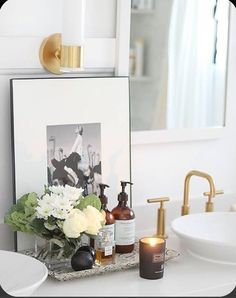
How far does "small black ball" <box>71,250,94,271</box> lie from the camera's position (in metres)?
1.93

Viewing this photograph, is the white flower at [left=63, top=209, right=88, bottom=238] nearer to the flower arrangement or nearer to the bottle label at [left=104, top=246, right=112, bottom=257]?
the flower arrangement

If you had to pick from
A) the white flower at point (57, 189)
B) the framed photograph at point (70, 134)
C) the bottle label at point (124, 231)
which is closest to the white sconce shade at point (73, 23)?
the framed photograph at point (70, 134)

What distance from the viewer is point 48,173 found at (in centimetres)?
212

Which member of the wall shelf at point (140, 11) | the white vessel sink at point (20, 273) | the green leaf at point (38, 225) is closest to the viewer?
the white vessel sink at point (20, 273)

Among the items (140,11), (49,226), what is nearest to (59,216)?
(49,226)

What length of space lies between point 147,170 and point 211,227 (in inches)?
10.7

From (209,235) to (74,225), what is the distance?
48 cm

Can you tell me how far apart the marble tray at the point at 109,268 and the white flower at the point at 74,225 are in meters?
0.09

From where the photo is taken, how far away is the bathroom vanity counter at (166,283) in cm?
187

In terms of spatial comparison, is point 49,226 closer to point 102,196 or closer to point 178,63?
point 102,196

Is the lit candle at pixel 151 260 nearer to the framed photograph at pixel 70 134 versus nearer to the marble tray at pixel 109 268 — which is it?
the marble tray at pixel 109 268

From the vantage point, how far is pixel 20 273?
184 cm

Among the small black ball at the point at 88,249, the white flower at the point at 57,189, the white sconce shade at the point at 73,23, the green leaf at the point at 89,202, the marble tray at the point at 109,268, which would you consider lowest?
the marble tray at the point at 109,268

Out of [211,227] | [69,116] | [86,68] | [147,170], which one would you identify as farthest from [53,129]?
[211,227]
